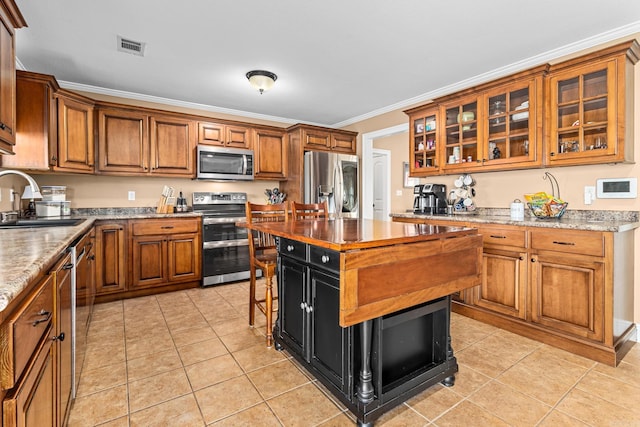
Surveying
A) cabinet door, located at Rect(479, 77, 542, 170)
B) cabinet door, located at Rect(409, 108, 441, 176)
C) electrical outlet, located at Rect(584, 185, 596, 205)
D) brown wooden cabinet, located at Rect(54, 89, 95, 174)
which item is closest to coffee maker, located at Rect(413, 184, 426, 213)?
cabinet door, located at Rect(409, 108, 441, 176)

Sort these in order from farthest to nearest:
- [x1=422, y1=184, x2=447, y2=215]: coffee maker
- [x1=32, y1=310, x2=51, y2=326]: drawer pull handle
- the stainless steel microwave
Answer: the stainless steel microwave < [x1=422, y1=184, x2=447, y2=215]: coffee maker < [x1=32, y1=310, x2=51, y2=326]: drawer pull handle

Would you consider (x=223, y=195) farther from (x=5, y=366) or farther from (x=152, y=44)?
(x=5, y=366)

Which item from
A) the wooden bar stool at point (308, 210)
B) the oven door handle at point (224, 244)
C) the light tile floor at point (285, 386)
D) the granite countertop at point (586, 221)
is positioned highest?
the wooden bar stool at point (308, 210)

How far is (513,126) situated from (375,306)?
2.50 meters

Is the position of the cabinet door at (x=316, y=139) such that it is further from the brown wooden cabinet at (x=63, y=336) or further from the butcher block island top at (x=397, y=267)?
the brown wooden cabinet at (x=63, y=336)

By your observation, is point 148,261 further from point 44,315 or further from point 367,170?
point 367,170

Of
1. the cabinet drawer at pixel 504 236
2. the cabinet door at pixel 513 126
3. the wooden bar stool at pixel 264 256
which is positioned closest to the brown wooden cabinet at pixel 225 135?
the wooden bar stool at pixel 264 256

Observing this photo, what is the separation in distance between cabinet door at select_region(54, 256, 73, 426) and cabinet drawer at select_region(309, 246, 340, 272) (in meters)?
1.12

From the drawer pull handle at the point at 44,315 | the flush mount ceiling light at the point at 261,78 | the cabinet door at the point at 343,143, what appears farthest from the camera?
the cabinet door at the point at 343,143

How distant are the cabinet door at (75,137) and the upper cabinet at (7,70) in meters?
1.54

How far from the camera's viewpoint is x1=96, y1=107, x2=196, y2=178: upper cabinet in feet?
12.2

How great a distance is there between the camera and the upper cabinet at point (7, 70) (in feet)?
5.65

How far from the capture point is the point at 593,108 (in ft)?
8.43

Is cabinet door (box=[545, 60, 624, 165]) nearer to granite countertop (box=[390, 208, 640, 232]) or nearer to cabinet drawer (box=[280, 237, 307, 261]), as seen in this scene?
granite countertop (box=[390, 208, 640, 232])
